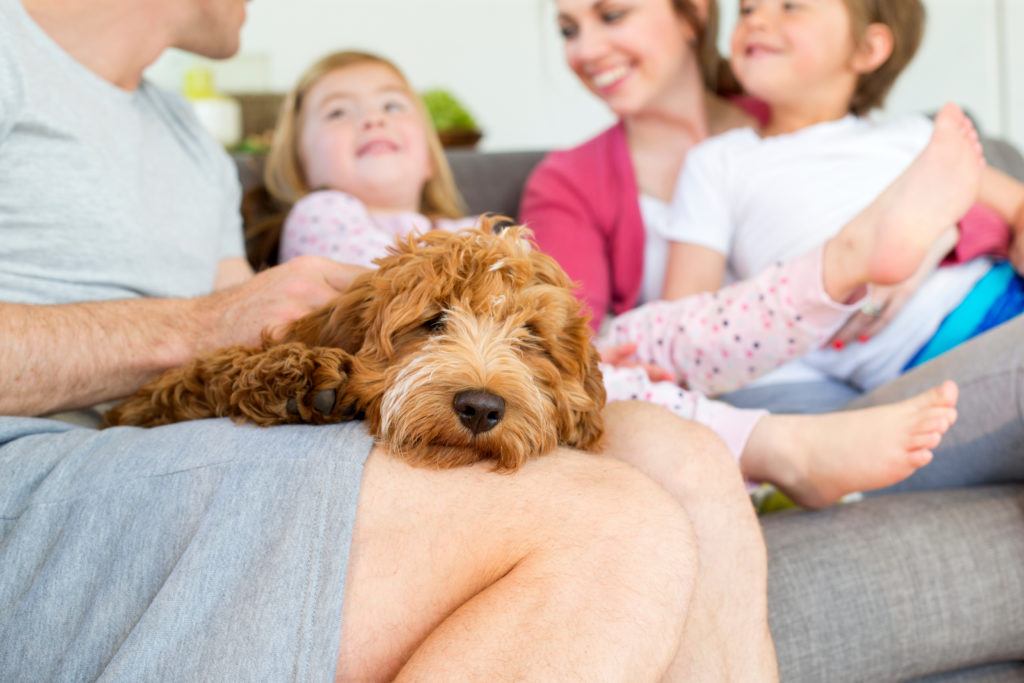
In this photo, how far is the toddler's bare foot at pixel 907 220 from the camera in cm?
191

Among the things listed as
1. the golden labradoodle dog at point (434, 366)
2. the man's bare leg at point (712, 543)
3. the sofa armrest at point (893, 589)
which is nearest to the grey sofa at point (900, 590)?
the sofa armrest at point (893, 589)

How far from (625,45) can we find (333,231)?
1239mm

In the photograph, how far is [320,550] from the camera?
3.50 ft

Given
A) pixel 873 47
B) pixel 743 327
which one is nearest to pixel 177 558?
pixel 743 327

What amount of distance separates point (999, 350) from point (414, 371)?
1.35 m

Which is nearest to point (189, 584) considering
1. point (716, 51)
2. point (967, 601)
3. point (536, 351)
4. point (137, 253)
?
point (536, 351)

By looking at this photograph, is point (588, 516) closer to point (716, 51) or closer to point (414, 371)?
point (414, 371)

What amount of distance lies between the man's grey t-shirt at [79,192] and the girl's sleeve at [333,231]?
1.14 ft

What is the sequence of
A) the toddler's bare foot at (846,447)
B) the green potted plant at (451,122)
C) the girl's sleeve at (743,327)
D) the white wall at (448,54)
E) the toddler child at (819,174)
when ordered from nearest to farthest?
the toddler's bare foot at (846,447) < the girl's sleeve at (743,327) < the toddler child at (819,174) < the green potted plant at (451,122) < the white wall at (448,54)

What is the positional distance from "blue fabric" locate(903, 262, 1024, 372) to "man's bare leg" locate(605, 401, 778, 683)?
3.79ft

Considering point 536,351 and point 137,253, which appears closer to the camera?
point 536,351

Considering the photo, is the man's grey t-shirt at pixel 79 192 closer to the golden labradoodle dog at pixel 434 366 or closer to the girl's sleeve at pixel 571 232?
the golden labradoodle dog at pixel 434 366

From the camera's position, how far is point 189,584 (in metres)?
1.04

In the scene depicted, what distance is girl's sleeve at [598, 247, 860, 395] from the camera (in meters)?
2.01
